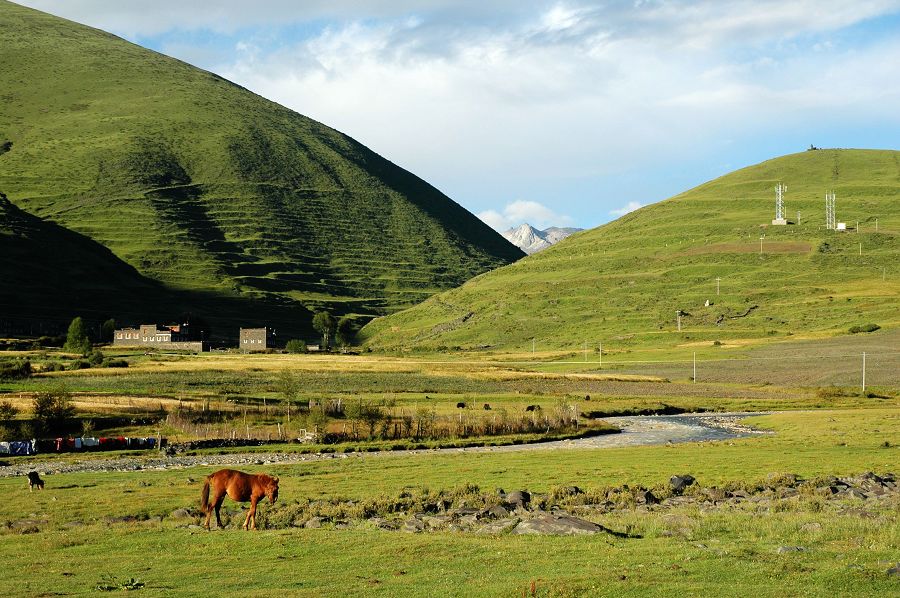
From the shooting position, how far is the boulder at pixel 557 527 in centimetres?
2941

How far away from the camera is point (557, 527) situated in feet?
98.0

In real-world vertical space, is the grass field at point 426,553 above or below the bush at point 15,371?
below

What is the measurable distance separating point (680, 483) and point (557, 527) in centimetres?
1484

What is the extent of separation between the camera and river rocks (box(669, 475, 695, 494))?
4193 cm

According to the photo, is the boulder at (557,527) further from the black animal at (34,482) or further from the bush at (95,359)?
the bush at (95,359)

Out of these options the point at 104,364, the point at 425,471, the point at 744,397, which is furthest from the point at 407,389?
the point at 425,471

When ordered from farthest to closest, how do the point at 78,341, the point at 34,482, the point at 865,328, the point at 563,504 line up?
the point at 865,328, the point at 78,341, the point at 34,482, the point at 563,504

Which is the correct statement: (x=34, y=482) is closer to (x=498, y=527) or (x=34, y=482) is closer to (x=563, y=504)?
(x=563, y=504)

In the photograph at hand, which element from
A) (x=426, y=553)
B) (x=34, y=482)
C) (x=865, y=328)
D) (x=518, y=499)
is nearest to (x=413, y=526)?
(x=518, y=499)

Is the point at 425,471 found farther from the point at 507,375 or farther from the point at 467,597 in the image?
the point at 507,375

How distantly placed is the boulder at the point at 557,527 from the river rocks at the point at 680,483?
12.8 meters

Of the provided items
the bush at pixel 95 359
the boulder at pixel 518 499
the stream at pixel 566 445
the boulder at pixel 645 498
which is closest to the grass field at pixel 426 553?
the boulder at pixel 645 498

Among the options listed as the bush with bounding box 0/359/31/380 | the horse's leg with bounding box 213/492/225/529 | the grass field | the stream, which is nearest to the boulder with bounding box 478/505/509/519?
the grass field

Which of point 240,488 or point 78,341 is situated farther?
point 78,341
